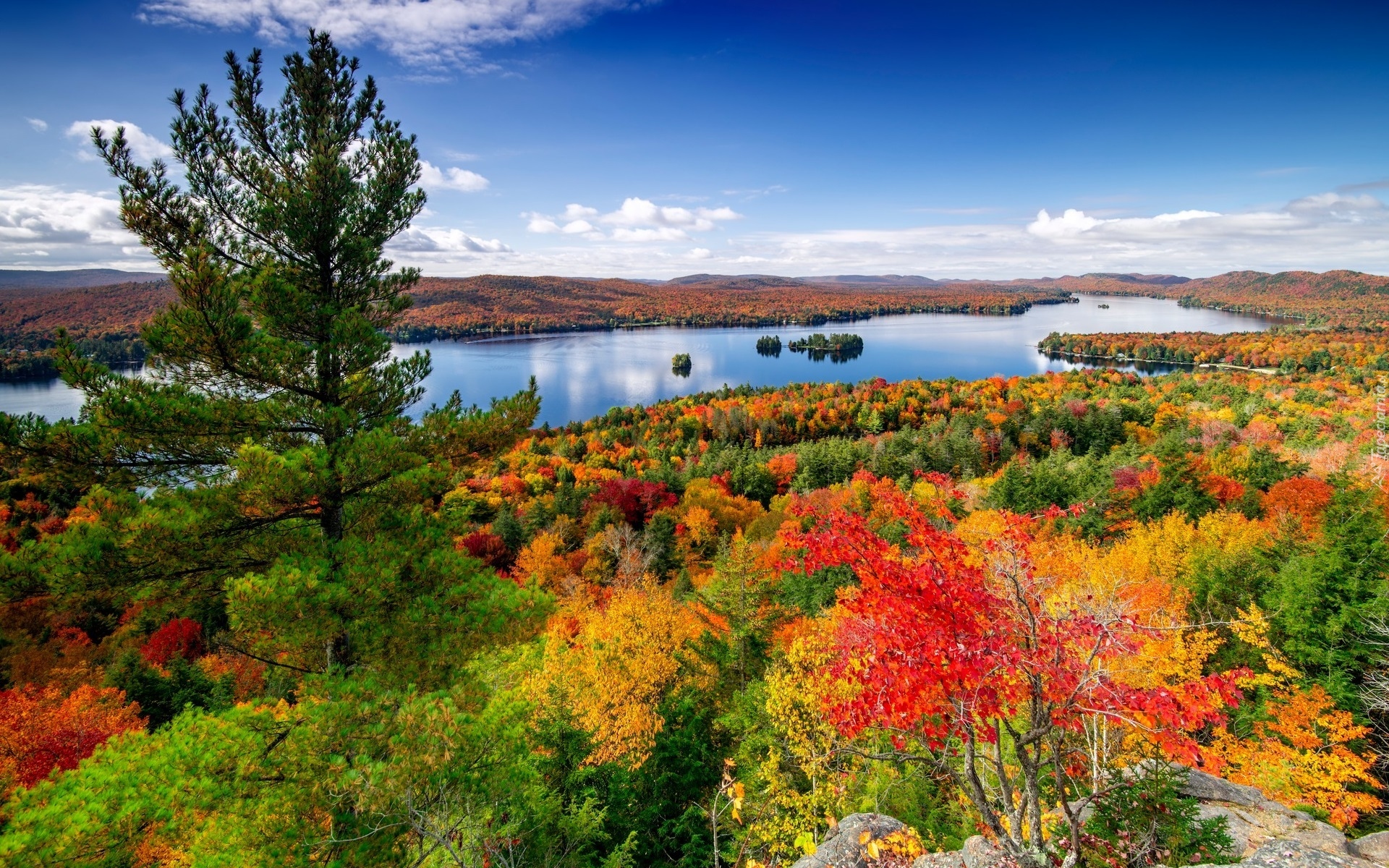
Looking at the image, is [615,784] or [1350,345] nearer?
[615,784]

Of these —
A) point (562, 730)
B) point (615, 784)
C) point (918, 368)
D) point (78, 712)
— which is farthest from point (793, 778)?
point (918, 368)

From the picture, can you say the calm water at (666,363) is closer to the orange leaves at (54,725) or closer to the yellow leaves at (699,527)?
the yellow leaves at (699,527)

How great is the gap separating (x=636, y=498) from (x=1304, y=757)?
120 ft

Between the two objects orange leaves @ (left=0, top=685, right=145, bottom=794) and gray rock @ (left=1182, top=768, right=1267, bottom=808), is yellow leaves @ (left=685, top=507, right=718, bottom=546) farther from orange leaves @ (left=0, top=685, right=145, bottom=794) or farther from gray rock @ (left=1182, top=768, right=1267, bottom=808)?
gray rock @ (left=1182, top=768, right=1267, bottom=808)

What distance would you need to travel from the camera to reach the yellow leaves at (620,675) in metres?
13.5

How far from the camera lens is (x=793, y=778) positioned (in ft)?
43.8

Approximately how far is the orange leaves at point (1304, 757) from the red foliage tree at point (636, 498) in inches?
1293

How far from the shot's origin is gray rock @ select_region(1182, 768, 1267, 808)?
8.08 metres

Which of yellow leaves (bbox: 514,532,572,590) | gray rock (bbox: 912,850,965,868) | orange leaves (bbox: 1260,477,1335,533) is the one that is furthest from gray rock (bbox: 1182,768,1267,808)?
yellow leaves (bbox: 514,532,572,590)

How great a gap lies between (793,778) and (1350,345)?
417ft

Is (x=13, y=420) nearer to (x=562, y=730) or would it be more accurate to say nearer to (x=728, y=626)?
(x=562, y=730)

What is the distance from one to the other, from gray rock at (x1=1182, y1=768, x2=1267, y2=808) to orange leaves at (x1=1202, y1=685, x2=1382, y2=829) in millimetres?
4647

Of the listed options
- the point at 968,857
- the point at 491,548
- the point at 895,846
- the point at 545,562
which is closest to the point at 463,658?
the point at 895,846

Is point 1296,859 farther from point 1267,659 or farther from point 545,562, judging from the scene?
point 545,562
